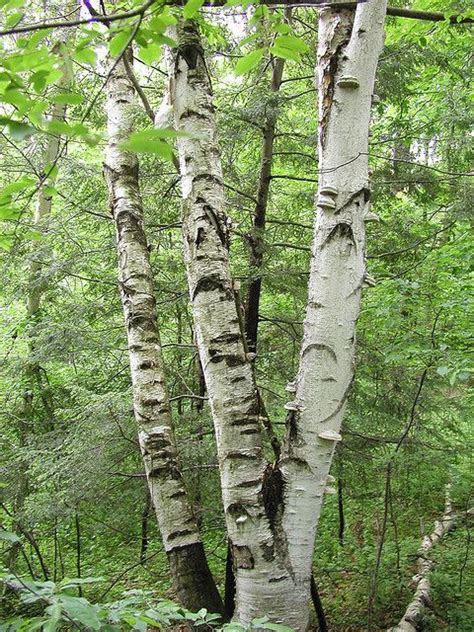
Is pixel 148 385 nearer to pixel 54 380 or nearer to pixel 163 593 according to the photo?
pixel 163 593

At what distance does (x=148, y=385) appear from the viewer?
3.25 m

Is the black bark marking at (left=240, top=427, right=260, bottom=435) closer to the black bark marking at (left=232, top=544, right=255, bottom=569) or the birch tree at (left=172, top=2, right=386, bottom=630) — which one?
the birch tree at (left=172, top=2, right=386, bottom=630)

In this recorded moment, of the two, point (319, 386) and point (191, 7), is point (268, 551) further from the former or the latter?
point (191, 7)

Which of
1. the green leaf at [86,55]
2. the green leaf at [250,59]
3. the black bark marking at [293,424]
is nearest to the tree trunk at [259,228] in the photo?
the black bark marking at [293,424]

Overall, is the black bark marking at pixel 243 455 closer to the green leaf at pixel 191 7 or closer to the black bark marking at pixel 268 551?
the black bark marking at pixel 268 551

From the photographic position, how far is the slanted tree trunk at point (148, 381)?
2863 mm

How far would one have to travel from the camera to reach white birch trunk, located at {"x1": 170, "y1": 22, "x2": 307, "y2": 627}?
2035mm

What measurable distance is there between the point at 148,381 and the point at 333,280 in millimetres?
1643

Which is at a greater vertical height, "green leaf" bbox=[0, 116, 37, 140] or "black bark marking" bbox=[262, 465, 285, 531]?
"green leaf" bbox=[0, 116, 37, 140]

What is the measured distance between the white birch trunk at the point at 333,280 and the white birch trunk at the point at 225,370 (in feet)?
0.32

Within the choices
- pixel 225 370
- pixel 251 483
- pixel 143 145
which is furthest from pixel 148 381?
pixel 143 145

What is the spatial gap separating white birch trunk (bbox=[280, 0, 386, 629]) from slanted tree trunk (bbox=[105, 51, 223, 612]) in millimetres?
992

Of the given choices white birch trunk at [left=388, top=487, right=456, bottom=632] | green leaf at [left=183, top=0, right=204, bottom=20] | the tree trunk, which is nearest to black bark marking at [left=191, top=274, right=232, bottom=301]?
green leaf at [left=183, top=0, right=204, bottom=20]

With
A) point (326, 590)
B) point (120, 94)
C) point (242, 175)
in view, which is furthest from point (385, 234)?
point (326, 590)
